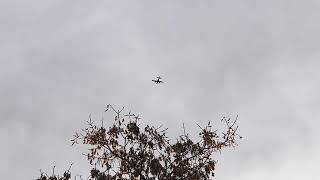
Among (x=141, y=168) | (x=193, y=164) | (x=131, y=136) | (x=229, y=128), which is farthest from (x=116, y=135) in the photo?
(x=229, y=128)

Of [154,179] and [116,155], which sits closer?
[154,179]

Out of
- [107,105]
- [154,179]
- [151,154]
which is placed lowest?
[154,179]

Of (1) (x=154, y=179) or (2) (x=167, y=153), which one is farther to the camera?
(2) (x=167, y=153)

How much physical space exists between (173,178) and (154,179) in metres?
0.71

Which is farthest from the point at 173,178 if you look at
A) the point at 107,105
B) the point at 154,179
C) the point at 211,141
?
the point at 107,105

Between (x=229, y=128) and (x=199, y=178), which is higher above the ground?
(x=229, y=128)

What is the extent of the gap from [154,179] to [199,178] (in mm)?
1673

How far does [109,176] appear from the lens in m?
17.7

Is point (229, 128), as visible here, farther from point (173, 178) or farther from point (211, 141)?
point (173, 178)

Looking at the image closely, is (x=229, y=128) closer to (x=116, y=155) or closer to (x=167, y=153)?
(x=167, y=153)

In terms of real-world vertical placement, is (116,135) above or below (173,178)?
above

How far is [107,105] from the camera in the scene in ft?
57.6

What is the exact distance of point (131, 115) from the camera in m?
18.5

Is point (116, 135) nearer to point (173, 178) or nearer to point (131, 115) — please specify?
point (131, 115)
